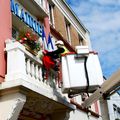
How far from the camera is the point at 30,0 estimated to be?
11.6 m

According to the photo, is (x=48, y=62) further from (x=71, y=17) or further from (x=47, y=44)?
(x=71, y=17)

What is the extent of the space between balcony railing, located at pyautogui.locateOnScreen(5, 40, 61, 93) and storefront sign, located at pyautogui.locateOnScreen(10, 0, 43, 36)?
6.34 feet

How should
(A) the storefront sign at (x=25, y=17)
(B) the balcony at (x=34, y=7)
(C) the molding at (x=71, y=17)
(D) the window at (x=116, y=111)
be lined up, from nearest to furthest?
(A) the storefront sign at (x=25, y=17), (B) the balcony at (x=34, y=7), (C) the molding at (x=71, y=17), (D) the window at (x=116, y=111)

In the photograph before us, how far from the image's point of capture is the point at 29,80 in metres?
8.50

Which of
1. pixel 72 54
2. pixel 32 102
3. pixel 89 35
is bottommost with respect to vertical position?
pixel 32 102

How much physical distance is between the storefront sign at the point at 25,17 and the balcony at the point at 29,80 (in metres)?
1.90

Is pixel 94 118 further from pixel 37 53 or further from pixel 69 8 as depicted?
pixel 37 53

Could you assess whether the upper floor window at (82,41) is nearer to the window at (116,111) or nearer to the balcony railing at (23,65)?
the window at (116,111)

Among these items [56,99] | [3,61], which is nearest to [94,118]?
[56,99]

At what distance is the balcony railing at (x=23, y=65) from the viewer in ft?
27.5

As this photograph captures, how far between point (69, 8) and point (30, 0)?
7276mm

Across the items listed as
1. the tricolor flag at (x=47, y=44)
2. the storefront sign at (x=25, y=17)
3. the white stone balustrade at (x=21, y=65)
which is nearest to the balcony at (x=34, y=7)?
the storefront sign at (x=25, y=17)

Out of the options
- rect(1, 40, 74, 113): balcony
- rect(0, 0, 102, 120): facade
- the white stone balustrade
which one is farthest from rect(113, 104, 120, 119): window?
the white stone balustrade

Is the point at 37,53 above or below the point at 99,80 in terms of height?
above
